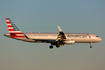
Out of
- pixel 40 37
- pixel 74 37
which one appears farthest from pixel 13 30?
pixel 74 37

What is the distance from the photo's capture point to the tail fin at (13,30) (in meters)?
47.2

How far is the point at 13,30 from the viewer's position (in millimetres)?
47750

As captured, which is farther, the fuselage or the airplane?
the fuselage

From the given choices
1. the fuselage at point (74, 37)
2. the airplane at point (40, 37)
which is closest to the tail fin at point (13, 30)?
the airplane at point (40, 37)

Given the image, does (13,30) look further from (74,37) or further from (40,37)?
(74,37)

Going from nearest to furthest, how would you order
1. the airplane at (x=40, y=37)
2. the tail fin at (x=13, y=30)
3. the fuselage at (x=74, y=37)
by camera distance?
1. the airplane at (x=40, y=37)
2. the tail fin at (x=13, y=30)
3. the fuselage at (x=74, y=37)

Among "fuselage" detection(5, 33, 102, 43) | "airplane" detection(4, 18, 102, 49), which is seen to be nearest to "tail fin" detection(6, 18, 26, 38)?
"airplane" detection(4, 18, 102, 49)

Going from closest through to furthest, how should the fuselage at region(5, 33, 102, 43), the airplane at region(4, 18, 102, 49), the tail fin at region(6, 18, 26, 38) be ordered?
the airplane at region(4, 18, 102, 49) < the tail fin at region(6, 18, 26, 38) < the fuselage at region(5, 33, 102, 43)

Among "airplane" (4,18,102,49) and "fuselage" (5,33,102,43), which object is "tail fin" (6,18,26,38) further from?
"fuselage" (5,33,102,43)

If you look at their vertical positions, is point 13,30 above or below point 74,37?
below

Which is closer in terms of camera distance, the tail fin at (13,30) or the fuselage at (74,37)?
the tail fin at (13,30)

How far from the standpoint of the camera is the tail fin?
47.2 m

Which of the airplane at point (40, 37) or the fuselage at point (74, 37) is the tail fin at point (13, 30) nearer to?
the airplane at point (40, 37)

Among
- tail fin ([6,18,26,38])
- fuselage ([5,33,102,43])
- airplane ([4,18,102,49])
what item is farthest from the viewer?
fuselage ([5,33,102,43])
